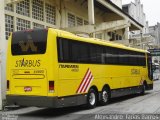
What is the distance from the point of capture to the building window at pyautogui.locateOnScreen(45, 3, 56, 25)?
26.9 metres

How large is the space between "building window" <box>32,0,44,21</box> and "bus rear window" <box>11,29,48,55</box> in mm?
9465

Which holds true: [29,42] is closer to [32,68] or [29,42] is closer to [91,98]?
[32,68]

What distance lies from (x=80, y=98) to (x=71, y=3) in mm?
16026

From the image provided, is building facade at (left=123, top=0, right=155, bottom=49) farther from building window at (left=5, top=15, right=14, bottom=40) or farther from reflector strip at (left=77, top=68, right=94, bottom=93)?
reflector strip at (left=77, top=68, right=94, bottom=93)

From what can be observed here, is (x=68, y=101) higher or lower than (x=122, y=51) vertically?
lower

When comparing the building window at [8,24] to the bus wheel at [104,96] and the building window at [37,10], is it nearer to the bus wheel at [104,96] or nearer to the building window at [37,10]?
the building window at [37,10]

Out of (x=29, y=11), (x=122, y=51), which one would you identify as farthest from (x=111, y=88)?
(x=29, y=11)

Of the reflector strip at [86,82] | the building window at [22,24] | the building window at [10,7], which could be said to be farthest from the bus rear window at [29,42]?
the building window at [22,24]

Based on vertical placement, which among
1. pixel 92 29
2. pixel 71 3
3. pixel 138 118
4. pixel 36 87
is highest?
pixel 71 3

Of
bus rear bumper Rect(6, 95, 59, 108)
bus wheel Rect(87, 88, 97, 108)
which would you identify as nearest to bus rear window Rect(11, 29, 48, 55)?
bus rear bumper Rect(6, 95, 59, 108)

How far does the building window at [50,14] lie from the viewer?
88.1ft

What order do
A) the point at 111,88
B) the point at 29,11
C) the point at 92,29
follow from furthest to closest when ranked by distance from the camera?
the point at 92,29 < the point at 29,11 < the point at 111,88

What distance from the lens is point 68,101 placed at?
1521 cm

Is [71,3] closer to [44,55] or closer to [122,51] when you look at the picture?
[122,51]
